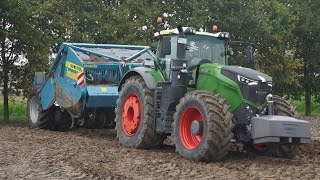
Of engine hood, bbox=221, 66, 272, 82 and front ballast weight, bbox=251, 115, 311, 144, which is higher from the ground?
engine hood, bbox=221, 66, 272, 82

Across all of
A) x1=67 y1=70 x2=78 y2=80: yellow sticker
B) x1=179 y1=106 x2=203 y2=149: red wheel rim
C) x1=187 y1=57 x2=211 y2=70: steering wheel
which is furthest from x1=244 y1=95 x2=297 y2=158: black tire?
x1=67 y1=70 x2=78 y2=80: yellow sticker

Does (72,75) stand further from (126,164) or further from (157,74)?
(126,164)

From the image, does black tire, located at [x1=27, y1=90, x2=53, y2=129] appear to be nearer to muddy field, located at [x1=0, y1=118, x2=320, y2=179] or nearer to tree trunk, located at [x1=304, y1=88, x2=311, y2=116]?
muddy field, located at [x1=0, y1=118, x2=320, y2=179]

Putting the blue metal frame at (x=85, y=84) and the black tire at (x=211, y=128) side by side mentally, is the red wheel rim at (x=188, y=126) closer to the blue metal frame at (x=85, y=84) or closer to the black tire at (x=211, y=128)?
the black tire at (x=211, y=128)

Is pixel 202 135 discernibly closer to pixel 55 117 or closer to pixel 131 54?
pixel 131 54

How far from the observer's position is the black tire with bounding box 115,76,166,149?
10289 mm

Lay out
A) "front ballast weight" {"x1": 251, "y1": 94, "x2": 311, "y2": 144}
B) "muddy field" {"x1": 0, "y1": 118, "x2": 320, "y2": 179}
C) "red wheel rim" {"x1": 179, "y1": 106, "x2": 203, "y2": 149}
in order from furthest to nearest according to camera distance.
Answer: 1. "red wheel rim" {"x1": 179, "y1": 106, "x2": 203, "y2": 149}
2. "front ballast weight" {"x1": 251, "y1": 94, "x2": 311, "y2": 144}
3. "muddy field" {"x1": 0, "y1": 118, "x2": 320, "y2": 179}

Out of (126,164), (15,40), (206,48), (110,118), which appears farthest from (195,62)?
(15,40)

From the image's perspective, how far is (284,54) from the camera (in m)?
26.8

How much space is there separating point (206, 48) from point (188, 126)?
5.94ft

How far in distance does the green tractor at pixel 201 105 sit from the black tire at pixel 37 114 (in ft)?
13.9

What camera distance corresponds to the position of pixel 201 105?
8.84 meters

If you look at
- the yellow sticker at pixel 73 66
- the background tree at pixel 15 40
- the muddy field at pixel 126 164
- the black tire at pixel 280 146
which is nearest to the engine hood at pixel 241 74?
the black tire at pixel 280 146

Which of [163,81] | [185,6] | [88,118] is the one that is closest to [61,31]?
[185,6]
